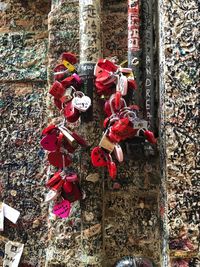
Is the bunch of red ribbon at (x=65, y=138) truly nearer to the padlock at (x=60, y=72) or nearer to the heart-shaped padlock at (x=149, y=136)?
the padlock at (x=60, y=72)

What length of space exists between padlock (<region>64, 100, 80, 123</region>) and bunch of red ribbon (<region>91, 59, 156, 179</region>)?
11cm

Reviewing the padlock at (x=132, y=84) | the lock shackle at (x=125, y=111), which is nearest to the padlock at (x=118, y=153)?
the lock shackle at (x=125, y=111)

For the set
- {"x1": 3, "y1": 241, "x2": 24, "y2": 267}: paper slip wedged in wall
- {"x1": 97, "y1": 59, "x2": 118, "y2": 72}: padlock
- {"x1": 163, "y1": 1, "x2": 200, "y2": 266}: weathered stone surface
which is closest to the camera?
{"x1": 163, "y1": 1, "x2": 200, "y2": 266}: weathered stone surface

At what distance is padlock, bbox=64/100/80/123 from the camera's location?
1746 mm

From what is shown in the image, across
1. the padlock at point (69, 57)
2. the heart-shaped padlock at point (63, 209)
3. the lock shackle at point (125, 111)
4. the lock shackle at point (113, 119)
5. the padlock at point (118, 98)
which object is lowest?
the heart-shaped padlock at point (63, 209)

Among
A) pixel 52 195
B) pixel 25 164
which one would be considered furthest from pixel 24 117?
pixel 52 195

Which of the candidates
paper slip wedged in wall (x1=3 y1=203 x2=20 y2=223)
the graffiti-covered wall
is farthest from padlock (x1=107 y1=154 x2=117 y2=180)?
paper slip wedged in wall (x1=3 y1=203 x2=20 y2=223)

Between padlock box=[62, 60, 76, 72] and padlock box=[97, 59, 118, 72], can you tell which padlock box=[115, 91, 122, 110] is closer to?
padlock box=[97, 59, 118, 72]

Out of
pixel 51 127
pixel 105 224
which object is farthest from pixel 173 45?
pixel 105 224

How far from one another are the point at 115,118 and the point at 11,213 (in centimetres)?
63

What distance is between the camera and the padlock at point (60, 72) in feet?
5.89

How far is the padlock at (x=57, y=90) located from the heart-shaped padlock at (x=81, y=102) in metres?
0.06

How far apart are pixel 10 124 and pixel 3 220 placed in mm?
389

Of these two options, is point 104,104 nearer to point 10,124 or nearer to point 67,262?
point 10,124
